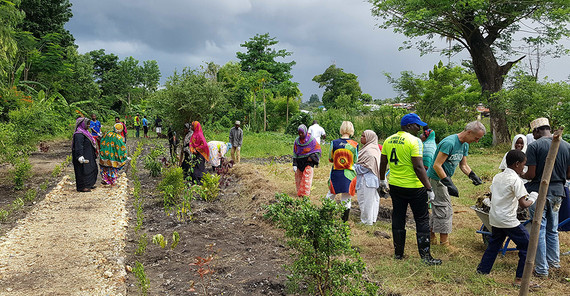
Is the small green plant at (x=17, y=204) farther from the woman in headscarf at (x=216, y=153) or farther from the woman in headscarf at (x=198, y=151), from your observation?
the woman in headscarf at (x=216, y=153)

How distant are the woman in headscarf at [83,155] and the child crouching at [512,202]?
7.72m

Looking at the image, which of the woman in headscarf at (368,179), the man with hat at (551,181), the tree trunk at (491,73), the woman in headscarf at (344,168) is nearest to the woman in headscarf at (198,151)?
the woman in headscarf at (344,168)

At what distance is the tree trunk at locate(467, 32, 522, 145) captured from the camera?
719 inches

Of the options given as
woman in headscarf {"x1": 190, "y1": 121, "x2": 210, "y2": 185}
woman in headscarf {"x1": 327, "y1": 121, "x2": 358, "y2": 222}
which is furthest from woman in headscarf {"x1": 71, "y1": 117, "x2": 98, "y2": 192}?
woman in headscarf {"x1": 327, "y1": 121, "x2": 358, "y2": 222}

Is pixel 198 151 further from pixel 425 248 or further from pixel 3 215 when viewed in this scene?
pixel 425 248

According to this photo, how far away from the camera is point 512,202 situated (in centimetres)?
369

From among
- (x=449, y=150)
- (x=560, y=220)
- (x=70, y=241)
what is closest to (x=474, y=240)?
(x=560, y=220)

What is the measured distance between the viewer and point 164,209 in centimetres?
675

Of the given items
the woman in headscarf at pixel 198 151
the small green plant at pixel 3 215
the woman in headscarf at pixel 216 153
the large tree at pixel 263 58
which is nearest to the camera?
the small green plant at pixel 3 215

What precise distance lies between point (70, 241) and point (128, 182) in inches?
179

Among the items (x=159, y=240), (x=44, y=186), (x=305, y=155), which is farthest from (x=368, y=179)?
(x=44, y=186)

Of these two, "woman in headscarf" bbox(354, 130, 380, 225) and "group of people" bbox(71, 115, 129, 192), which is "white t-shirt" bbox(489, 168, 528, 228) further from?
"group of people" bbox(71, 115, 129, 192)

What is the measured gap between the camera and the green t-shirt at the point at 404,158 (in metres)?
4.23

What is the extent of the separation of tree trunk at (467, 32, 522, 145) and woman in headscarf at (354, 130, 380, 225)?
14.7 m
